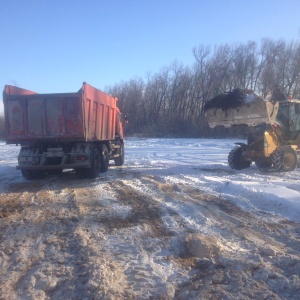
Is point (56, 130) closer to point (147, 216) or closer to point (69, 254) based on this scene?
point (147, 216)

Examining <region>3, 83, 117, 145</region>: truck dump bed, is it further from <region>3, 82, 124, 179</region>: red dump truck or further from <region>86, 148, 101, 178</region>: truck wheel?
<region>86, 148, 101, 178</region>: truck wheel

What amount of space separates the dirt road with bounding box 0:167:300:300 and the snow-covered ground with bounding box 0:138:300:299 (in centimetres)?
1

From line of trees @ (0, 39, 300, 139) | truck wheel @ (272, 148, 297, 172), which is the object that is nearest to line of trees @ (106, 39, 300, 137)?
line of trees @ (0, 39, 300, 139)

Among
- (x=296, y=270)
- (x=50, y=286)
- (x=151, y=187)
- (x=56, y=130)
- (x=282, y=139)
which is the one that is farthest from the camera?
(x=282, y=139)

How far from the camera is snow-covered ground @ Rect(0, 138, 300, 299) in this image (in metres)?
4.06

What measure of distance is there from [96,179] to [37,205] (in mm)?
4299

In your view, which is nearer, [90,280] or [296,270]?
[90,280]

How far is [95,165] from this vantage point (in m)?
12.8

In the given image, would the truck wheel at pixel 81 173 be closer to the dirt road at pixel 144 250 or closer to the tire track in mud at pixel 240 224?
the dirt road at pixel 144 250

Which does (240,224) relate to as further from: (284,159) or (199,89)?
(199,89)

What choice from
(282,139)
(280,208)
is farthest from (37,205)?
(282,139)

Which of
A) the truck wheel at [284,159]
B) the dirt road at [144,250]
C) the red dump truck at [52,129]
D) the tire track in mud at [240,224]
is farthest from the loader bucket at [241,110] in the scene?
the dirt road at [144,250]

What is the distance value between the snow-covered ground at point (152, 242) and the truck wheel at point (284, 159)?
342 cm

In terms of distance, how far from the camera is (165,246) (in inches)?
212
